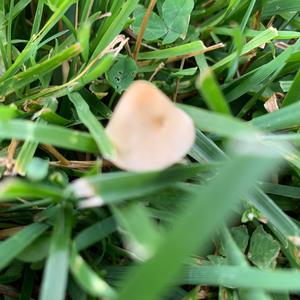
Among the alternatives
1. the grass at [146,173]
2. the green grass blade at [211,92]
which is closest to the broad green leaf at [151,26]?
the grass at [146,173]

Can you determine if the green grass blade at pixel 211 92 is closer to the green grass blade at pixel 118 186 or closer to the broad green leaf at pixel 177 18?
the green grass blade at pixel 118 186

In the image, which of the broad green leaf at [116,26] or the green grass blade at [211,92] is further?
the broad green leaf at [116,26]

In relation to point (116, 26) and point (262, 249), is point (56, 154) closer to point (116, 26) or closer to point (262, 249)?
point (116, 26)

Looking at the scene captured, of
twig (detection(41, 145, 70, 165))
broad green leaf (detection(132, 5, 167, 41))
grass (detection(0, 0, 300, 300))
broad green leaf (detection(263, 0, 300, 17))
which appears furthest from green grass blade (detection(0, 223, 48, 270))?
broad green leaf (detection(263, 0, 300, 17))

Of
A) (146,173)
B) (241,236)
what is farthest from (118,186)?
(241,236)

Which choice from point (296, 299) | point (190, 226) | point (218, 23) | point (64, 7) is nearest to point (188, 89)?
point (218, 23)
